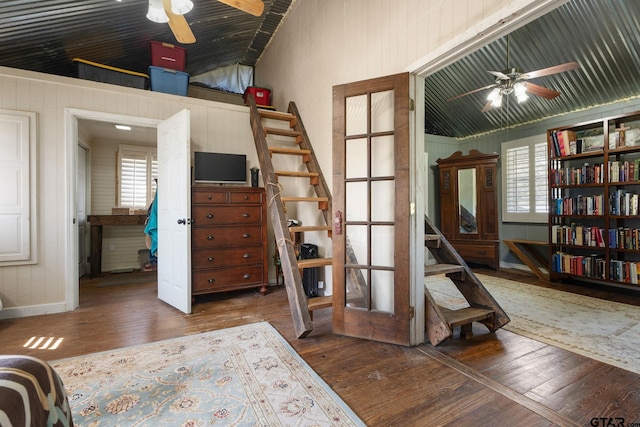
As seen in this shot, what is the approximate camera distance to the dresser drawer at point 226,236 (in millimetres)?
3242

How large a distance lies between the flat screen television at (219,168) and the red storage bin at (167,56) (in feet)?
4.42

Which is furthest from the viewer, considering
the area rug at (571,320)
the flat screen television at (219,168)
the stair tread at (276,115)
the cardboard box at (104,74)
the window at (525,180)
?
the window at (525,180)

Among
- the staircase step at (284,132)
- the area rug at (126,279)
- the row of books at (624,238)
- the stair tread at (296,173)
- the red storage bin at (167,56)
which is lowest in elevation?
the area rug at (126,279)

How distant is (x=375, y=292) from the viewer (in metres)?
2.34

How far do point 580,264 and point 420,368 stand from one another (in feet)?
11.7

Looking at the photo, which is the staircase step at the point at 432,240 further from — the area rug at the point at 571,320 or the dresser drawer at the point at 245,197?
the dresser drawer at the point at 245,197

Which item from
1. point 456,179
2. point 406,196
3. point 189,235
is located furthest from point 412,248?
point 456,179

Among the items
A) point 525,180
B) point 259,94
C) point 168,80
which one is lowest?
point 525,180

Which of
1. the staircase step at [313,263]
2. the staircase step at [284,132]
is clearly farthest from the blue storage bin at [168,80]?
the staircase step at [313,263]

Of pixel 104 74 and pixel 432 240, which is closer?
pixel 432 240

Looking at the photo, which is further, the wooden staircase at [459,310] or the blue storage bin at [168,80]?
the blue storage bin at [168,80]

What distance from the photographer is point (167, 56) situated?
12.7ft

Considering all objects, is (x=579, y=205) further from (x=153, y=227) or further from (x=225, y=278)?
(x=153, y=227)

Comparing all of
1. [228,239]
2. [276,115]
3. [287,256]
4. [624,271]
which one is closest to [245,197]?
[228,239]
